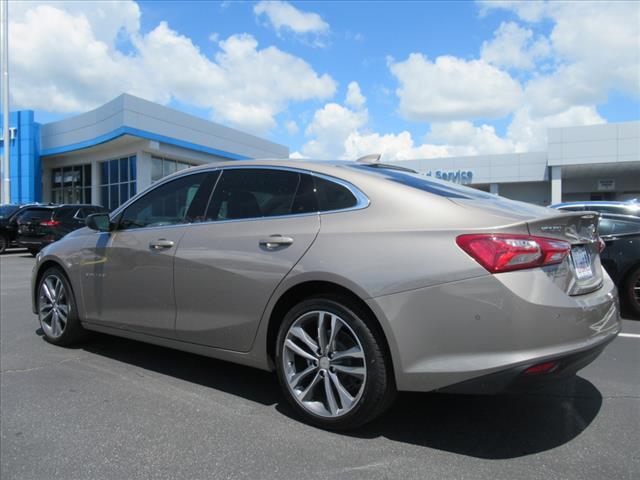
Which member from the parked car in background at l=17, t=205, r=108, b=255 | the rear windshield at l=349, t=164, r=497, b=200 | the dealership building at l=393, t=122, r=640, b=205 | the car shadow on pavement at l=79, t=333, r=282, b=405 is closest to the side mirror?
the car shadow on pavement at l=79, t=333, r=282, b=405

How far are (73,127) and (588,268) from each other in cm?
2981

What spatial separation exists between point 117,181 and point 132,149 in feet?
8.48

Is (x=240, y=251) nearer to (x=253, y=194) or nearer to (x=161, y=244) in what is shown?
(x=253, y=194)

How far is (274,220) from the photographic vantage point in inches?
136

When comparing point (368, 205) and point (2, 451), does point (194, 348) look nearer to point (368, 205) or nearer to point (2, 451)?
point (2, 451)

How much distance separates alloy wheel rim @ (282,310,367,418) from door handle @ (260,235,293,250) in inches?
18.5

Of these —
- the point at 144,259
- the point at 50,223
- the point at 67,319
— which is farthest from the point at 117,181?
the point at 144,259

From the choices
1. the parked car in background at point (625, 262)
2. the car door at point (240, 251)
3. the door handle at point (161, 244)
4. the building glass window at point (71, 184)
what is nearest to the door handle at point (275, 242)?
the car door at point (240, 251)

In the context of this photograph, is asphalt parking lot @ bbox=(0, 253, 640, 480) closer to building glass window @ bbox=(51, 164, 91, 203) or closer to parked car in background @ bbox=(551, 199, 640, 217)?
parked car in background @ bbox=(551, 199, 640, 217)

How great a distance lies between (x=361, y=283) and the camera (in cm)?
290

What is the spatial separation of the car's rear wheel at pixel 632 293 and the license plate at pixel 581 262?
4.00m

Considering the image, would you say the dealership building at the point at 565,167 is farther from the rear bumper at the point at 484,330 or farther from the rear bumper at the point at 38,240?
the rear bumper at the point at 484,330

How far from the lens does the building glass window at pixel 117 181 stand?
89.8ft

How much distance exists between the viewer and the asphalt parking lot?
2.70 m
